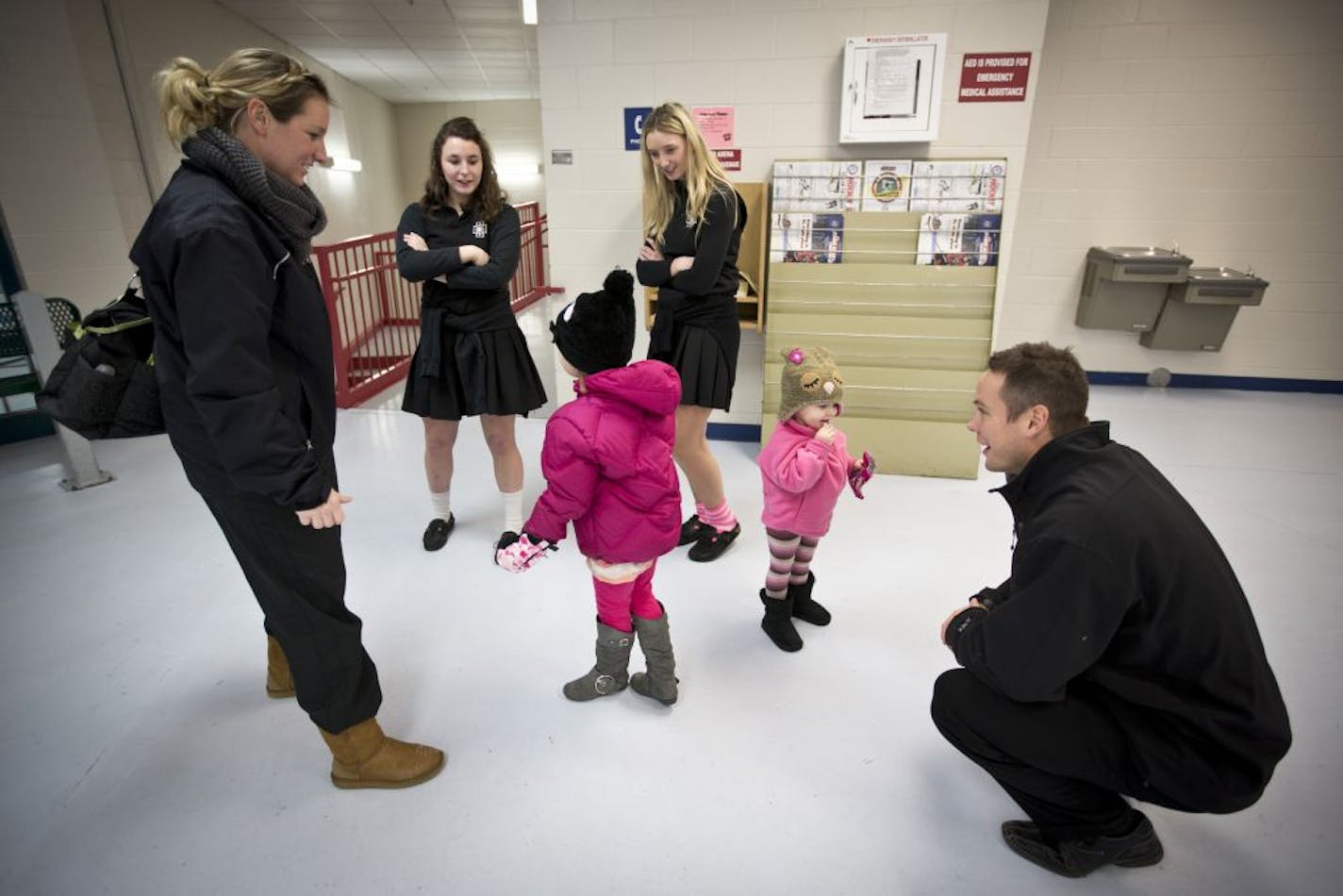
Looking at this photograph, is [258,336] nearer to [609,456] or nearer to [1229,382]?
[609,456]

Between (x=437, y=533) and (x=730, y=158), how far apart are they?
7.73 feet

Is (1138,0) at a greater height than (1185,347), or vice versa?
(1138,0)

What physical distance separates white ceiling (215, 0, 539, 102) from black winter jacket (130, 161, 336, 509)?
17.6 feet

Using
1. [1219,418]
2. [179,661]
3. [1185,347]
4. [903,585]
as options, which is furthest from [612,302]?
[1185,347]

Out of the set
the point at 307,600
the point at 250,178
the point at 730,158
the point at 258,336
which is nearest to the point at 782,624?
the point at 307,600

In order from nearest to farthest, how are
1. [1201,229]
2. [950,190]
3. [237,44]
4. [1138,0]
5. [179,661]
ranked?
[179,661] → [950,190] → [1138,0] → [1201,229] → [237,44]

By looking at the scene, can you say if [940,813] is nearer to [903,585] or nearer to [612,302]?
[903,585]

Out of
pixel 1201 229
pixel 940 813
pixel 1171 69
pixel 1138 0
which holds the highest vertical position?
pixel 1138 0

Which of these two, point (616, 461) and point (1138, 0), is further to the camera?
point (1138, 0)

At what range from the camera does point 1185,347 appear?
485 centimetres

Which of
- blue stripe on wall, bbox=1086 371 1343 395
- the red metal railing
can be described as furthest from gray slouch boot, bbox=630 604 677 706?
blue stripe on wall, bbox=1086 371 1343 395

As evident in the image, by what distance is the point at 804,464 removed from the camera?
1.95m

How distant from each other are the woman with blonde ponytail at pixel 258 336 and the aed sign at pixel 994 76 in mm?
2966

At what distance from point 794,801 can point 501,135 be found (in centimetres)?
1213
